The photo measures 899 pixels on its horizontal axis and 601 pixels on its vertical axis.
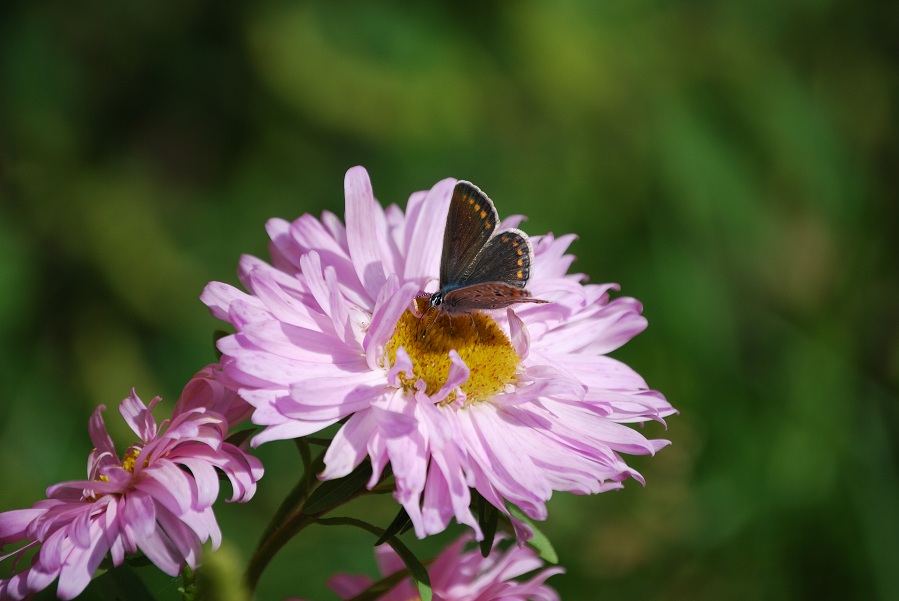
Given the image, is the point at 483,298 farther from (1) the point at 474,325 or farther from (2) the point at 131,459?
(2) the point at 131,459

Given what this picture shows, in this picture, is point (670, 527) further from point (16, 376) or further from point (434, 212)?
point (16, 376)

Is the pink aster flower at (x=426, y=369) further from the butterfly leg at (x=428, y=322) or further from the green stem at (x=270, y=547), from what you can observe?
the green stem at (x=270, y=547)

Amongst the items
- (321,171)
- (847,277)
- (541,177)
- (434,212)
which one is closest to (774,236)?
(847,277)

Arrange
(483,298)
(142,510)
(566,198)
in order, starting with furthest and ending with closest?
(566,198) → (483,298) → (142,510)

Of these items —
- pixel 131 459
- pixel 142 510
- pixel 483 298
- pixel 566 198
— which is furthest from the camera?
A: pixel 566 198

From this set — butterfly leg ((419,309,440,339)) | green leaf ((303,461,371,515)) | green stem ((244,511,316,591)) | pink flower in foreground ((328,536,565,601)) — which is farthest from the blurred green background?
green leaf ((303,461,371,515))

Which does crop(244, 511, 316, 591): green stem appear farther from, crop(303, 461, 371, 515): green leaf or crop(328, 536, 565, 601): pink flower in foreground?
crop(328, 536, 565, 601): pink flower in foreground

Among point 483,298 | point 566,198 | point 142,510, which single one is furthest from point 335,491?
point 566,198

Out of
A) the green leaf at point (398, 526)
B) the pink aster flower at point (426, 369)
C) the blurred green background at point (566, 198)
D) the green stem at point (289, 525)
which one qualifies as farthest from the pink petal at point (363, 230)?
the blurred green background at point (566, 198)
